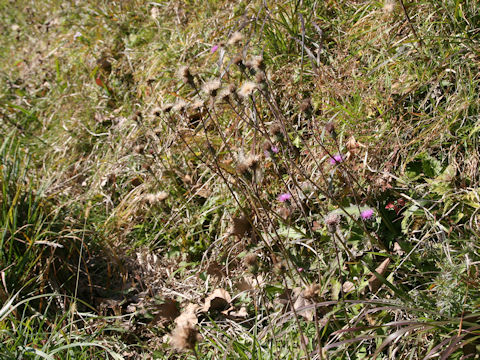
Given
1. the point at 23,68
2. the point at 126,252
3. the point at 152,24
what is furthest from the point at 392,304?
the point at 23,68

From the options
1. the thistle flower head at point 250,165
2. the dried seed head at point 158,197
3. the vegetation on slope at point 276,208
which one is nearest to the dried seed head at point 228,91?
the vegetation on slope at point 276,208

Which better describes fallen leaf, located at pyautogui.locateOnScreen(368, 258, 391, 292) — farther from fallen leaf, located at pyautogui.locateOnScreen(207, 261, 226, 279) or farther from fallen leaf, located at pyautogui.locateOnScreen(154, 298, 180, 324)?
fallen leaf, located at pyautogui.locateOnScreen(154, 298, 180, 324)

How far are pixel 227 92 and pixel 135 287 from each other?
1.19 m

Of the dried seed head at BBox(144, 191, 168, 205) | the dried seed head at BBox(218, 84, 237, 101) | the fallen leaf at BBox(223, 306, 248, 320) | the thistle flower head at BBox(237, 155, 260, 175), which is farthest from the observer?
the dried seed head at BBox(144, 191, 168, 205)

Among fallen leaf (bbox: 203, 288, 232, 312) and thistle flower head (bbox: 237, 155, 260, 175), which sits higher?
thistle flower head (bbox: 237, 155, 260, 175)

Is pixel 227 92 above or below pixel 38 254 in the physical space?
above

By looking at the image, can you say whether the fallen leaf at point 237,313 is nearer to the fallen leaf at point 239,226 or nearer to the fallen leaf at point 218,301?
the fallen leaf at point 218,301

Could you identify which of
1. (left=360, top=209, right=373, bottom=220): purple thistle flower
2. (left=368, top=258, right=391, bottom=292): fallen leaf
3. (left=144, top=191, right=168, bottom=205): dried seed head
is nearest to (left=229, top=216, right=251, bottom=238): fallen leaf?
(left=144, top=191, right=168, bottom=205): dried seed head

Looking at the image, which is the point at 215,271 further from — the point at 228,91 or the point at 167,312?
the point at 228,91

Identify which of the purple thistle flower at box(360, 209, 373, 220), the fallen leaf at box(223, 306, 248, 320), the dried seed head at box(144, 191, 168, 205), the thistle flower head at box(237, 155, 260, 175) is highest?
the thistle flower head at box(237, 155, 260, 175)

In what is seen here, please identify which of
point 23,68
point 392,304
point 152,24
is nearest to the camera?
point 392,304

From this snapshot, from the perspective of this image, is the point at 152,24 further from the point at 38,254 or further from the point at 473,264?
the point at 473,264

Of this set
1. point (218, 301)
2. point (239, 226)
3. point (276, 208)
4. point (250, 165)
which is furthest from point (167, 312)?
point (250, 165)

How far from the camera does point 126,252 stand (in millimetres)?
2717
